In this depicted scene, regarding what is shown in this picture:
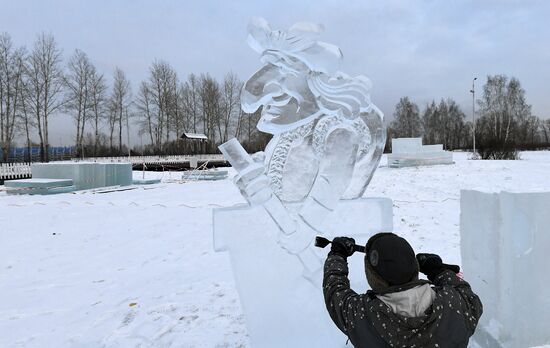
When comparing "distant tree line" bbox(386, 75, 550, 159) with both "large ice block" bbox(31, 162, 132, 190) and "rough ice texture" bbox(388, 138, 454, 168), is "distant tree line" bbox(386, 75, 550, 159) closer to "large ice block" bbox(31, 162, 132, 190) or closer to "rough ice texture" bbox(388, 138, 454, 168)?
"rough ice texture" bbox(388, 138, 454, 168)

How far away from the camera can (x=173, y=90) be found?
36344 millimetres

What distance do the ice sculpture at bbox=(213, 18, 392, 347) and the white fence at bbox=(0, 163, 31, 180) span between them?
2033 cm

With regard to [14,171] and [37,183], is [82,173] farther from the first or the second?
[14,171]

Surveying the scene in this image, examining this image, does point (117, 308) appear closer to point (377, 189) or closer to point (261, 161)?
point (261, 161)

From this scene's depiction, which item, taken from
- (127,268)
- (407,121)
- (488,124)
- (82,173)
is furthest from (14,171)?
(407,121)

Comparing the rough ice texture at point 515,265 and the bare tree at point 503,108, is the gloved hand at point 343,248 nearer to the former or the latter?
the rough ice texture at point 515,265

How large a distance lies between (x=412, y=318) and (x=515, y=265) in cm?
173

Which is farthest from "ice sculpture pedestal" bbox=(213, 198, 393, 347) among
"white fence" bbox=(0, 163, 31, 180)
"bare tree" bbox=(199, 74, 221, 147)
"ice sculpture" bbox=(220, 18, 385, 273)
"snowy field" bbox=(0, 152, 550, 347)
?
"bare tree" bbox=(199, 74, 221, 147)

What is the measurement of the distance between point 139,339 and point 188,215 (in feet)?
17.5

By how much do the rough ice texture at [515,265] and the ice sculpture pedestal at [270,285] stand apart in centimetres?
109

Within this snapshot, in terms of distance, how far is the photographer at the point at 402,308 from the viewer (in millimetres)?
1329

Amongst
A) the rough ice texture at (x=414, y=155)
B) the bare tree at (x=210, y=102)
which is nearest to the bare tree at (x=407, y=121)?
the bare tree at (x=210, y=102)

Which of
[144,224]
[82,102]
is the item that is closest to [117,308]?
[144,224]

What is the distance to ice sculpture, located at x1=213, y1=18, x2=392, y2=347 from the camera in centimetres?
273
